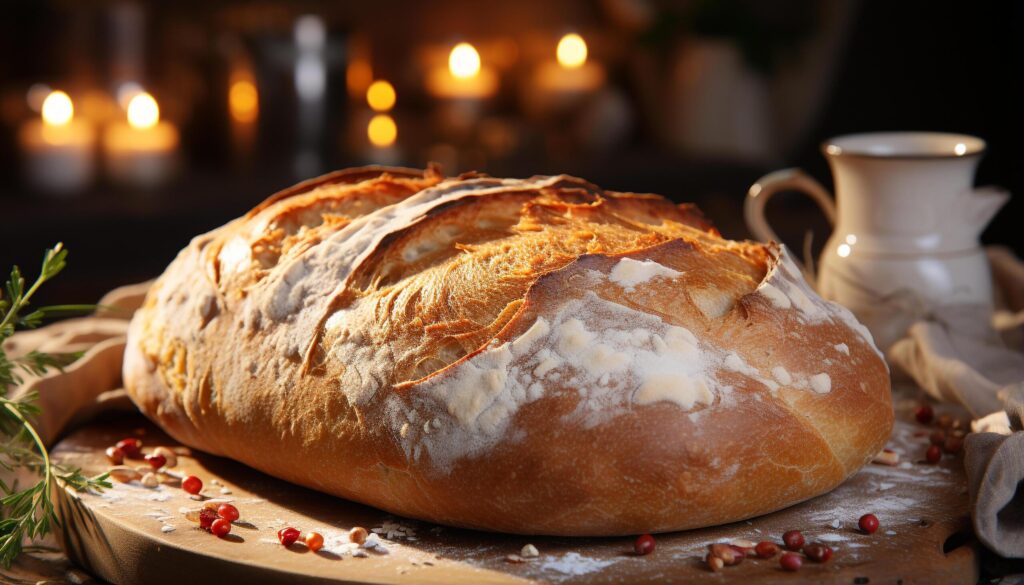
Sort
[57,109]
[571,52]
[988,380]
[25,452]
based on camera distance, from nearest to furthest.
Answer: [25,452], [988,380], [57,109], [571,52]

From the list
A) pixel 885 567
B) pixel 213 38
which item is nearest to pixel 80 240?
pixel 213 38

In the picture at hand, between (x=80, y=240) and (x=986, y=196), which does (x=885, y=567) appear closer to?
(x=986, y=196)

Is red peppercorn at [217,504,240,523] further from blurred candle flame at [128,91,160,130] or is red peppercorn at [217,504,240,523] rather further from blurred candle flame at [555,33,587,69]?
blurred candle flame at [555,33,587,69]

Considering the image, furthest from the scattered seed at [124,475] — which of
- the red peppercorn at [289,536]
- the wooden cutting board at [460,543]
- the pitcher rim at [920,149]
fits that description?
the pitcher rim at [920,149]

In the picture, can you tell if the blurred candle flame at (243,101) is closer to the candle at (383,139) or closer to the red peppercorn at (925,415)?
the candle at (383,139)

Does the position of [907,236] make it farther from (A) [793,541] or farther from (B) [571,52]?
(B) [571,52]

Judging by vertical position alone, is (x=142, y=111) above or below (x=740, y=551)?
above

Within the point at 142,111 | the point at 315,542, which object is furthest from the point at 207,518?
the point at 142,111
